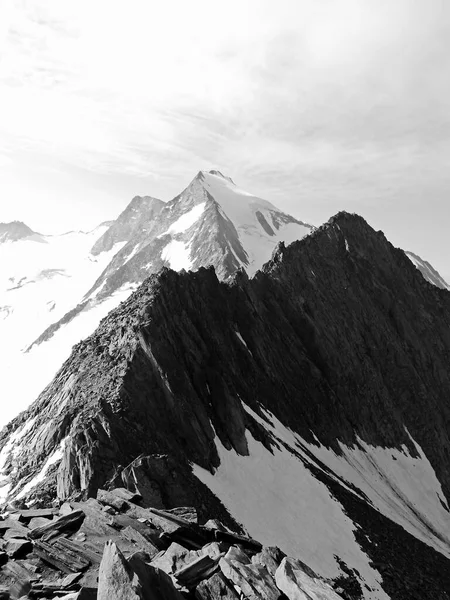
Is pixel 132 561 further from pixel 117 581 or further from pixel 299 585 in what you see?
pixel 299 585

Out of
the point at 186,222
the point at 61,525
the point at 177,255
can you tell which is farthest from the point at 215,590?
the point at 186,222

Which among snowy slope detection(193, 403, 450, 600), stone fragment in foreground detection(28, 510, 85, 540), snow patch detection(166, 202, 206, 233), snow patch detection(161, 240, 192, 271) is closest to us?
stone fragment in foreground detection(28, 510, 85, 540)

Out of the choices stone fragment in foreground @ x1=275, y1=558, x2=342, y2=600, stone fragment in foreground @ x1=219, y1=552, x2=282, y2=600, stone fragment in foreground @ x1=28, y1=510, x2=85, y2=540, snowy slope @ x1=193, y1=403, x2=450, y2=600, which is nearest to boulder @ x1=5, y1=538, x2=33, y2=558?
stone fragment in foreground @ x1=28, y1=510, x2=85, y2=540

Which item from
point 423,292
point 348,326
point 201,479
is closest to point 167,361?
point 201,479

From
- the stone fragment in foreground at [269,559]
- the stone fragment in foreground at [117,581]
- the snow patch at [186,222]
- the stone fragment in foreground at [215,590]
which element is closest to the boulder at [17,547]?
the stone fragment in foreground at [117,581]

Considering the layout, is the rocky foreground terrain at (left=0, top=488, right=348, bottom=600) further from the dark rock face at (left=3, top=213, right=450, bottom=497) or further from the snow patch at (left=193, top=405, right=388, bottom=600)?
the snow patch at (left=193, top=405, right=388, bottom=600)

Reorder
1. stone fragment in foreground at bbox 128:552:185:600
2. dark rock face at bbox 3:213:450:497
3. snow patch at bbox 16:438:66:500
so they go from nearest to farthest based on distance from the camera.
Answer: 1. stone fragment in foreground at bbox 128:552:185:600
2. snow patch at bbox 16:438:66:500
3. dark rock face at bbox 3:213:450:497
